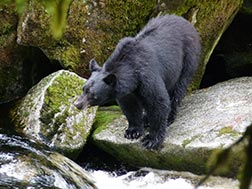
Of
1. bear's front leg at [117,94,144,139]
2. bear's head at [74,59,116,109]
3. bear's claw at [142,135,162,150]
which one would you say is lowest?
bear's claw at [142,135,162,150]

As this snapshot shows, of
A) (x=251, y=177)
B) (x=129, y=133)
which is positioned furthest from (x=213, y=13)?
(x=251, y=177)

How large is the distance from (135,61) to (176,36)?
1.00 m

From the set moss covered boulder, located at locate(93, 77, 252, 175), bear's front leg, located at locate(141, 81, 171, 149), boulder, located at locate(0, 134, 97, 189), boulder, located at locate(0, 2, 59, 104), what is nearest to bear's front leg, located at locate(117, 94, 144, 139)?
moss covered boulder, located at locate(93, 77, 252, 175)

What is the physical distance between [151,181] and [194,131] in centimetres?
78

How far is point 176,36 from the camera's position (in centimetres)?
→ 647

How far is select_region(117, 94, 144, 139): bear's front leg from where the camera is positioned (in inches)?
238

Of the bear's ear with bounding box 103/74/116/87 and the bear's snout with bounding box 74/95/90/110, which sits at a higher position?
the bear's ear with bounding box 103/74/116/87

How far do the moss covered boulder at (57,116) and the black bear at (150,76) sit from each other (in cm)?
67

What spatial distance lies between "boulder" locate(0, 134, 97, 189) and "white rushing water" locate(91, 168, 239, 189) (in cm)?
23

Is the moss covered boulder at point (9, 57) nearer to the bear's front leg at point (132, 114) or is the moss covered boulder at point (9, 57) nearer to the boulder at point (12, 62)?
the boulder at point (12, 62)

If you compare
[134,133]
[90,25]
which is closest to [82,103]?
[134,133]

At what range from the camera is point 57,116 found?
6.55 m

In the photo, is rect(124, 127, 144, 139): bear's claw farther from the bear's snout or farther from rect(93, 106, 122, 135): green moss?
the bear's snout

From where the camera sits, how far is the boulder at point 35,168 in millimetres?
5184
